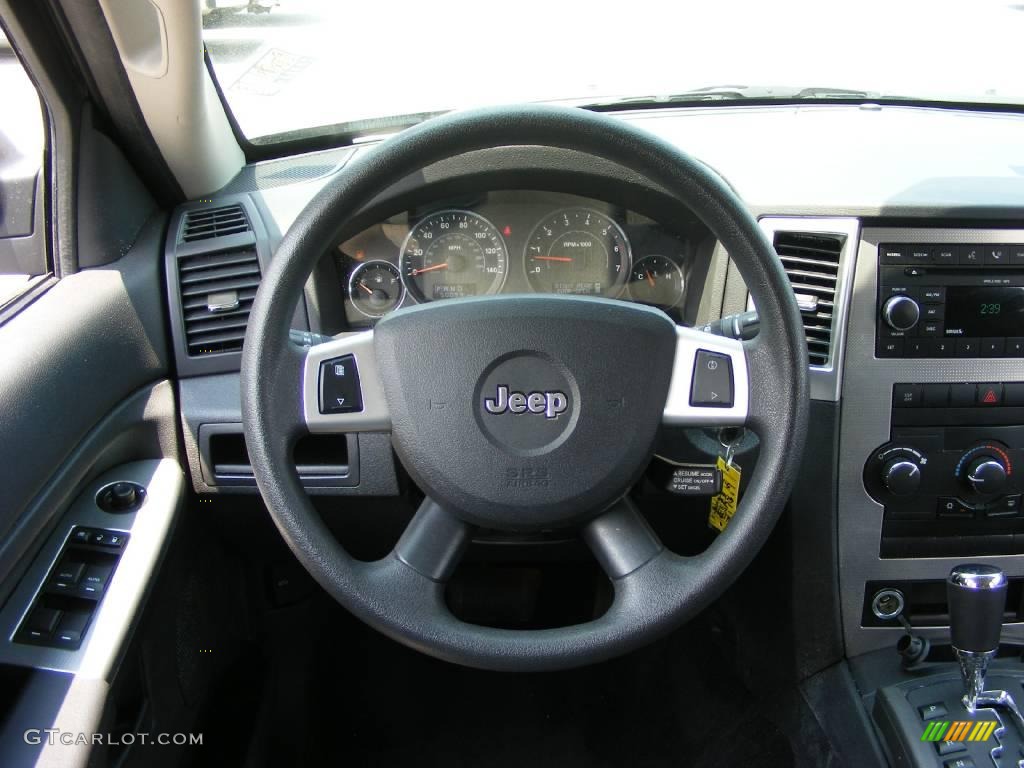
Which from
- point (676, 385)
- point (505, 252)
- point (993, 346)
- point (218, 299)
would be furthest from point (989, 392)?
point (218, 299)

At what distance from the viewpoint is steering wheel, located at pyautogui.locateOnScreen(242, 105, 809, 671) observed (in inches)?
44.8

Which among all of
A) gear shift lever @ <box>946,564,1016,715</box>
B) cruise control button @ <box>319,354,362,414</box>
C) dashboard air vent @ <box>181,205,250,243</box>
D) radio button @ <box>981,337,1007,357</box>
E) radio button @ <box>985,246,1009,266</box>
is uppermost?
dashboard air vent @ <box>181,205,250,243</box>

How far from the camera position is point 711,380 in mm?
1224

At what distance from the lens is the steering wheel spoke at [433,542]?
123 centimetres

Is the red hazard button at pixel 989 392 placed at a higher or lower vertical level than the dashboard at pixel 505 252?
lower

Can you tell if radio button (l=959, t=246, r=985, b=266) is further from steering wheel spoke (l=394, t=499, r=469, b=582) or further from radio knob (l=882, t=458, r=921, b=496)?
steering wheel spoke (l=394, t=499, r=469, b=582)

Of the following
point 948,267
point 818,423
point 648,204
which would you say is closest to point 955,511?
point 818,423

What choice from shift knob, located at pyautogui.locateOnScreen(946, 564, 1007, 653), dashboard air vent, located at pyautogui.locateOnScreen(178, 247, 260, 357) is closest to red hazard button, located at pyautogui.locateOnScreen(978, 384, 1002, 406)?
shift knob, located at pyautogui.locateOnScreen(946, 564, 1007, 653)

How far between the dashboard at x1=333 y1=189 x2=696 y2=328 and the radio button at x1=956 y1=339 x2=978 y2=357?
49 centimetres

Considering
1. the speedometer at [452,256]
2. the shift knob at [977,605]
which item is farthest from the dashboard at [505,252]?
the shift knob at [977,605]

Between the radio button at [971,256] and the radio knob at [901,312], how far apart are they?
12 centimetres

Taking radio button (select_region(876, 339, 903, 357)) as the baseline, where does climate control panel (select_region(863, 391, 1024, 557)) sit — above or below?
below

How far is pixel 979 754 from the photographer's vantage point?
5.05ft

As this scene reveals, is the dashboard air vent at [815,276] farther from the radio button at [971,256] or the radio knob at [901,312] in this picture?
the radio button at [971,256]
